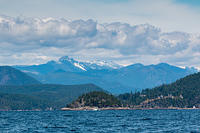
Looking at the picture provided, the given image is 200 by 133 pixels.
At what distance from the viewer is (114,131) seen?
155500 millimetres

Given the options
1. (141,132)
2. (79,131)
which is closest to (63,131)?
(79,131)

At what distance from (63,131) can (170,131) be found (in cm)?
4097

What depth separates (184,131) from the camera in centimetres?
14975

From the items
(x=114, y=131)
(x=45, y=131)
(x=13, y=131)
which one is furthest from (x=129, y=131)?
(x=13, y=131)

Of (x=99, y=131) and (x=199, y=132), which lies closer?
(x=199, y=132)

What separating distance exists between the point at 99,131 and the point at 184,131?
3168 cm

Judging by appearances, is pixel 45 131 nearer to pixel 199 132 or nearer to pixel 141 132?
pixel 141 132

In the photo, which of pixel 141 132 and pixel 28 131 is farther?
pixel 28 131

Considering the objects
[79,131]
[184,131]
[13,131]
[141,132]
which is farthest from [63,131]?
[184,131]

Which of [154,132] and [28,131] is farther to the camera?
[28,131]

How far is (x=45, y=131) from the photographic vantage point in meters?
160

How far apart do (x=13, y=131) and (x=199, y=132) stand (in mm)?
69784

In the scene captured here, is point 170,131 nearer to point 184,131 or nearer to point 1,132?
point 184,131

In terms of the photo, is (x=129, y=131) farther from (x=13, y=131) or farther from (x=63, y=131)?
(x=13, y=131)
